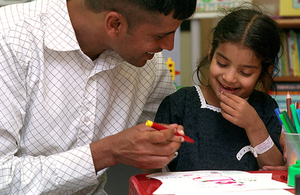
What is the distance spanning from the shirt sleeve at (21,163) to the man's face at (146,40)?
0.98 ft

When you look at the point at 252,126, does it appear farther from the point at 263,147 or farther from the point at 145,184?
the point at 145,184

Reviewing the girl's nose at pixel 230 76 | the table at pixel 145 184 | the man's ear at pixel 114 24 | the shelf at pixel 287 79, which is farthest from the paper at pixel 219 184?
the shelf at pixel 287 79

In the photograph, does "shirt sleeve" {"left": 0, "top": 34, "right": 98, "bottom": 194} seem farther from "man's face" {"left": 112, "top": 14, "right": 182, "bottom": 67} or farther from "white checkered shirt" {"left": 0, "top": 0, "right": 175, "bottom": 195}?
"man's face" {"left": 112, "top": 14, "right": 182, "bottom": 67}

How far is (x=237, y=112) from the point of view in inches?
35.6

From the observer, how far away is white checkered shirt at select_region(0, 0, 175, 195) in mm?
847

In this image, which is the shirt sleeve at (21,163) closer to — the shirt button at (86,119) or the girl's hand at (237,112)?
the shirt button at (86,119)

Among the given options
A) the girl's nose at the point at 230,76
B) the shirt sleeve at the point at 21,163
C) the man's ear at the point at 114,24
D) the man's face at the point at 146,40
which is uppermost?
the man's ear at the point at 114,24

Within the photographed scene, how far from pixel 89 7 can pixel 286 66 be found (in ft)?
4.83

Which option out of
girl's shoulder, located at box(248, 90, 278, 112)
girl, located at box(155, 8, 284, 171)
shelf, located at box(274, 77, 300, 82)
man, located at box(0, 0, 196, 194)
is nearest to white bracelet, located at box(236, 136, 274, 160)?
girl, located at box(155, 8, 284, 171)

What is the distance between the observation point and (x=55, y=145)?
37.5 inches

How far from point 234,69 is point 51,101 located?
1.76ft

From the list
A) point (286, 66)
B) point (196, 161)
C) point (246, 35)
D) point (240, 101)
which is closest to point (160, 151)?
point (196, 161)

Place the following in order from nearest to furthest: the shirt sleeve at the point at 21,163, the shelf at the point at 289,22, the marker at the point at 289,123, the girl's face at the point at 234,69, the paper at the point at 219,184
Answer: the paper at the point at 219,184 < the marker at the point at 289,123 < the shirt sleeve at the point at 21,163 < the girl's face at the point at 234,69 < the shelf at the point at 289,22

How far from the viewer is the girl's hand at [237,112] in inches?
35.4
